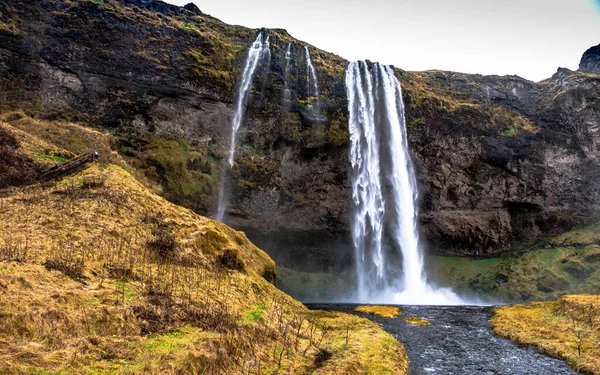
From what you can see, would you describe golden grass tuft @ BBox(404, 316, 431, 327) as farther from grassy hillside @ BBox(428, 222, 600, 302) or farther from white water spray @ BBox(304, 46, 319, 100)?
white water spray @ BBox(304, 46, 319, 100)

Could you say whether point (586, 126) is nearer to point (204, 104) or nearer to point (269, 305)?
point (204, 104)

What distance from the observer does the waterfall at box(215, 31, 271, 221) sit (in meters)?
38.1

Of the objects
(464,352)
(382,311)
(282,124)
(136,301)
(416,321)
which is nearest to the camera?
(136,301)

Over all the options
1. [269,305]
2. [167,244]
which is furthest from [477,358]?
[167,244]

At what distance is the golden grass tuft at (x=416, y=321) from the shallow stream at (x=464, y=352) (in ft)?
1.31

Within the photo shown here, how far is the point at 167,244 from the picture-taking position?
1423 cm

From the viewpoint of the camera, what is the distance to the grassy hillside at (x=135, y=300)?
7.60 m

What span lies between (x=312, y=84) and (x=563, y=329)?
107ft

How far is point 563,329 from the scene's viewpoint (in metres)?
17.9

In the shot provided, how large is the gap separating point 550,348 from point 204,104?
108ft

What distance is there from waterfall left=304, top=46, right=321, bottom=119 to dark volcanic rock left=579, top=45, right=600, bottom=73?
2088 inches

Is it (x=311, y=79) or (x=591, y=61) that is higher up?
(x=591, y=61)

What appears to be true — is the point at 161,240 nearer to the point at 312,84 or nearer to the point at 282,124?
the point at 282,124

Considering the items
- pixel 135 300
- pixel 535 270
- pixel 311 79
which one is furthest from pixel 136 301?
pixel 535 270
